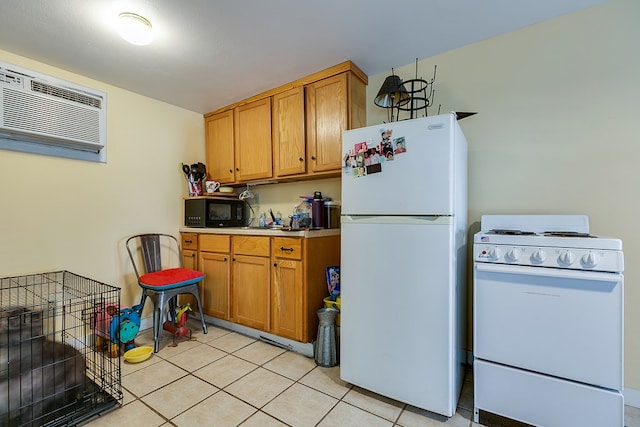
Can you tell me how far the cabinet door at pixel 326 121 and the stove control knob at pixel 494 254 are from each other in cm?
125

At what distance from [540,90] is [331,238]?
1741 millimetres

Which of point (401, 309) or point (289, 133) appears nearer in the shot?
point (401, 309)

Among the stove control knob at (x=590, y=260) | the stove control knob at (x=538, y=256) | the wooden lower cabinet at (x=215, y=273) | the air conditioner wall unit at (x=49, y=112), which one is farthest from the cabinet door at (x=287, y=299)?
the air conditioner wall unit at (x=49, y=112)

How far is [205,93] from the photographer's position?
2.76 metres

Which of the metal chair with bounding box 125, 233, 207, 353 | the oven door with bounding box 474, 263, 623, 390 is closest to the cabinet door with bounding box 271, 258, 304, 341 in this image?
the metal chair with bounding box 125, 233, 207, 353

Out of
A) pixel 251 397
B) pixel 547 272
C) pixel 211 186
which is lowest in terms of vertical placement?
pixel 251 397

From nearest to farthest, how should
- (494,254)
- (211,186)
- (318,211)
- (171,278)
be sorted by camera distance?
(494,254) < (171,278) < (318,211) < (211,186)

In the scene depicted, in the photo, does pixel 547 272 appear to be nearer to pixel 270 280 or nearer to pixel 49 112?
pixel 270 280

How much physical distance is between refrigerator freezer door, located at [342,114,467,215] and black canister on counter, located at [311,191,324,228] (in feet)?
2.62

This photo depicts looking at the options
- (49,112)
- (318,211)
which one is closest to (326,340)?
(318,211)

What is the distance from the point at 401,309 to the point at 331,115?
1571mm

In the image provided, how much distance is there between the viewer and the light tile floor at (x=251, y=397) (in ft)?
4.83

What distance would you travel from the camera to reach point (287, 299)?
7.23 feet

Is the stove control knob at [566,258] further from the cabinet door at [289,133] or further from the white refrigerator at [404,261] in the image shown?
the cabinet door at [289,133]
